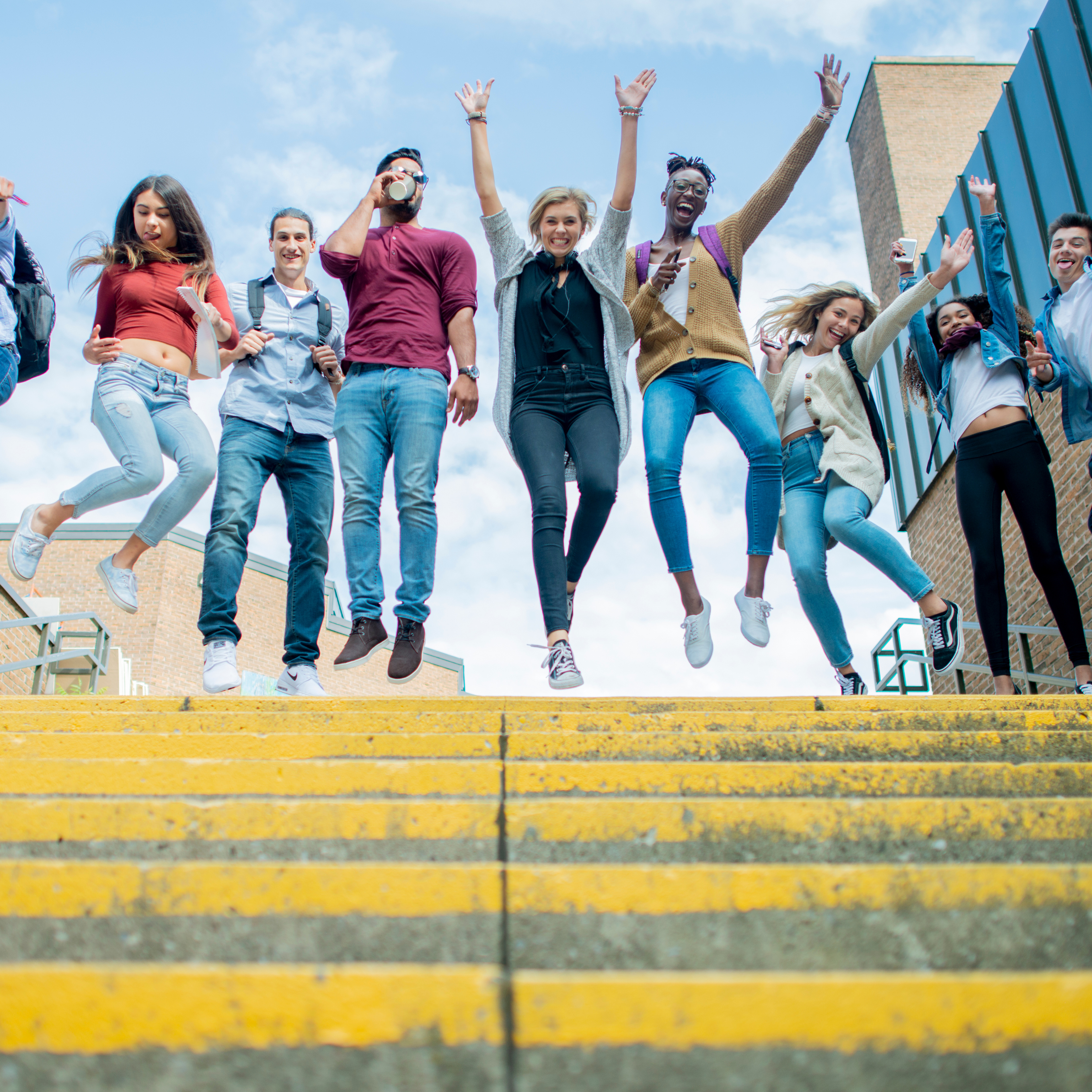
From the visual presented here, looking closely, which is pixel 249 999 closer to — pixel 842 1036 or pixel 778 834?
pixel 842 1036

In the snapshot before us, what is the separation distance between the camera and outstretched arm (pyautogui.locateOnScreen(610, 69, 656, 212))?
4.16m

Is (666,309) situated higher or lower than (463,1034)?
higher

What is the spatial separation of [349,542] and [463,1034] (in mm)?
2834

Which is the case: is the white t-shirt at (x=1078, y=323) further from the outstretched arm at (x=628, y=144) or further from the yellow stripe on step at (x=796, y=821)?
the yellow stripe on step at (x=796, y=821)

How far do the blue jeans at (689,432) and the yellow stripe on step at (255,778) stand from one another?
7.39 feet

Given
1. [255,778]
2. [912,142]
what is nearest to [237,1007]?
[255,778]

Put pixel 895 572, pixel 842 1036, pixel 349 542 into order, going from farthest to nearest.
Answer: pixel 895 572 < pixel 349 542 < pixel 842 1036

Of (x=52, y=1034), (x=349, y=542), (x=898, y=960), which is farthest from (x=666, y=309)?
(x=52, y=1034)

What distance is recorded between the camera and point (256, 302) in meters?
4.24

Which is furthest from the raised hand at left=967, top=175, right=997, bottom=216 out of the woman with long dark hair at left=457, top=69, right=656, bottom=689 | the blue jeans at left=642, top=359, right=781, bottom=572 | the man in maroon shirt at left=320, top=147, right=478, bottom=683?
the man in maroon shirt at left=320, top=147, right=478, bottom=683

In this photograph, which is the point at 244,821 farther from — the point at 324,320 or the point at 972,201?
the point at 972,201

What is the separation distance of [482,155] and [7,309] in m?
2.11

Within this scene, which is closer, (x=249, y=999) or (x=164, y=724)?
(x=249, y=999)

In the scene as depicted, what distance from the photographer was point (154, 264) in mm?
4227
